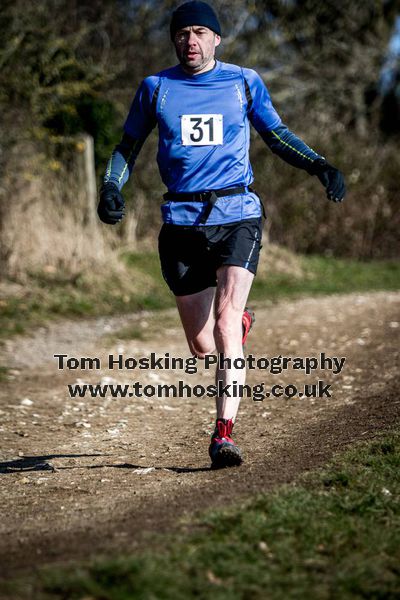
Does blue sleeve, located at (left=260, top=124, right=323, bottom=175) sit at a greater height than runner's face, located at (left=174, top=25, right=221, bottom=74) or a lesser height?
lesser

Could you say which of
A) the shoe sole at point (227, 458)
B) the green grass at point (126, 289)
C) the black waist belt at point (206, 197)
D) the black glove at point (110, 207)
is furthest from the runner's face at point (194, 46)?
the green grass at point (126, 289)

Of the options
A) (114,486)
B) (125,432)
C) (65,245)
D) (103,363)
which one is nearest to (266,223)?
(65,245)

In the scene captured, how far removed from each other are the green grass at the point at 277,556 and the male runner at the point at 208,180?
3.30ft

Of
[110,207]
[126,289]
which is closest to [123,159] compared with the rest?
[110,207]

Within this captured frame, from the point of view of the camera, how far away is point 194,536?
349 centimetres

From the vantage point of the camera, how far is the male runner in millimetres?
4980

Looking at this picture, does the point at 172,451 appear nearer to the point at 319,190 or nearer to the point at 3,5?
the point at 3,5

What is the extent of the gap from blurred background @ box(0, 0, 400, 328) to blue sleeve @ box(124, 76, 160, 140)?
22.7ft

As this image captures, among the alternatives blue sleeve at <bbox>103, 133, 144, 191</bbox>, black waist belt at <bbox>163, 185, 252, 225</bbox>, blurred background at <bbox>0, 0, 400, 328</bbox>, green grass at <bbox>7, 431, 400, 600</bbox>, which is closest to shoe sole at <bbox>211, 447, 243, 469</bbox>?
green grass at <bbox>7, 431, 400, 600</bbox>

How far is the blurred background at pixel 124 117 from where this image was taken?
12.6 meters

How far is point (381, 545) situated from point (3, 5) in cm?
1093

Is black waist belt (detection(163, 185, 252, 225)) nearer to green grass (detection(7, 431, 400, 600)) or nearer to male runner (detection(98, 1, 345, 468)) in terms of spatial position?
male runner (detection(98, 1, 345, 468))

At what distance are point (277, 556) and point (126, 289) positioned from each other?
943cm

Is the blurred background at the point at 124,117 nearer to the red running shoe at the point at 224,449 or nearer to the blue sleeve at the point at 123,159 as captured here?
the blue sleeve at the point at 123,159
